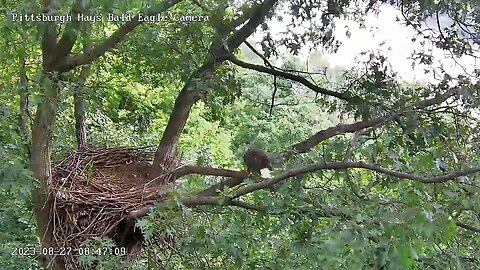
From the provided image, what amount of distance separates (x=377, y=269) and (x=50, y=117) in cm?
157

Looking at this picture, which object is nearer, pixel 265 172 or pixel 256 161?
pixel 265 172

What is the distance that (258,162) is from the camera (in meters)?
2.36

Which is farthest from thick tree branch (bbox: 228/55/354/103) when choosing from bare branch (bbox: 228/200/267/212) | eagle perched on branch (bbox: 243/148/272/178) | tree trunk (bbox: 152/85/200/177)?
bare branch (bbox: 228/200/267/212)

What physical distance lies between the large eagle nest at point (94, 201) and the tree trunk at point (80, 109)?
27 cm

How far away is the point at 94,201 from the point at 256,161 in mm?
765

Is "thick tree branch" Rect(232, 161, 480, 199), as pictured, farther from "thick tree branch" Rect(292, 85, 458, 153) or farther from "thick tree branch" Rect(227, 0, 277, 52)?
"thick tree branch" Rect(227, 0, 277, 52)

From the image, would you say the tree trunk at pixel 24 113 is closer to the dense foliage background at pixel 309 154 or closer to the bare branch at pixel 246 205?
the dense foliage background at pixel 309 154

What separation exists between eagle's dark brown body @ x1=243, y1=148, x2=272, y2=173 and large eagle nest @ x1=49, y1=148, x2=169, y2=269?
37 centimetres

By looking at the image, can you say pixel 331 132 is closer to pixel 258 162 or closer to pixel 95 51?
pixel 258 162

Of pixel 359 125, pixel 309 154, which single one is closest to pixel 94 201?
pixel 309 154

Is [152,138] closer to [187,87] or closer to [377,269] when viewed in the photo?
[187,87]

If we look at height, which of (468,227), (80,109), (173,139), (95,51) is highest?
(95,51)

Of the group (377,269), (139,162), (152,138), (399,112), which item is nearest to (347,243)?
(377,269)

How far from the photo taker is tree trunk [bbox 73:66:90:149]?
236 cm
